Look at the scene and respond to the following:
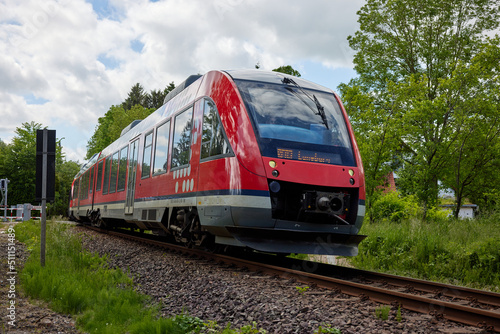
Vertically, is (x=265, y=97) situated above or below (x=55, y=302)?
above

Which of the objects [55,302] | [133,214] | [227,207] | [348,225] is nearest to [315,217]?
[348,225]

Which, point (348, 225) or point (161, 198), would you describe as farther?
point (161, 198)

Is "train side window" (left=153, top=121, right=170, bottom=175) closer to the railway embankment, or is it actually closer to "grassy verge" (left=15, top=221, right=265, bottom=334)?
"grassy verge" (left=15, top=221, right=265, bottom=334)

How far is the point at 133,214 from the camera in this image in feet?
40.6

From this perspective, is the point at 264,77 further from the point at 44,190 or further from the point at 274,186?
the point at 44,190

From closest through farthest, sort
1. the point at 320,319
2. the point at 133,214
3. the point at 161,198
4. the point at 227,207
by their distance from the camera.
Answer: the point at 320,319 → the point at 227,207 → the point at 161,198 → the point at 133,214

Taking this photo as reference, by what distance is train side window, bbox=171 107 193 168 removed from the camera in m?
8.98

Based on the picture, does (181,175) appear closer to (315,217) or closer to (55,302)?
(315,217)

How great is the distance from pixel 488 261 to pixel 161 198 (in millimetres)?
6287

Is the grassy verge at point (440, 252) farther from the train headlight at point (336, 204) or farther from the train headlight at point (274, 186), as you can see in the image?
the train headlight at point (274, 186)

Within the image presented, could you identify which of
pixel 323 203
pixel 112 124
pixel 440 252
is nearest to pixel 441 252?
pixel 440 252

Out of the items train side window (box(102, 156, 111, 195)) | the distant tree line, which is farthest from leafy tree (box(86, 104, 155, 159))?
train side window (box(102, 156, 111, 195))

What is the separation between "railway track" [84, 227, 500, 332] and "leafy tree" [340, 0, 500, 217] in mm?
8032

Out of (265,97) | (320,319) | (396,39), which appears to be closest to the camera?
(320,319)
